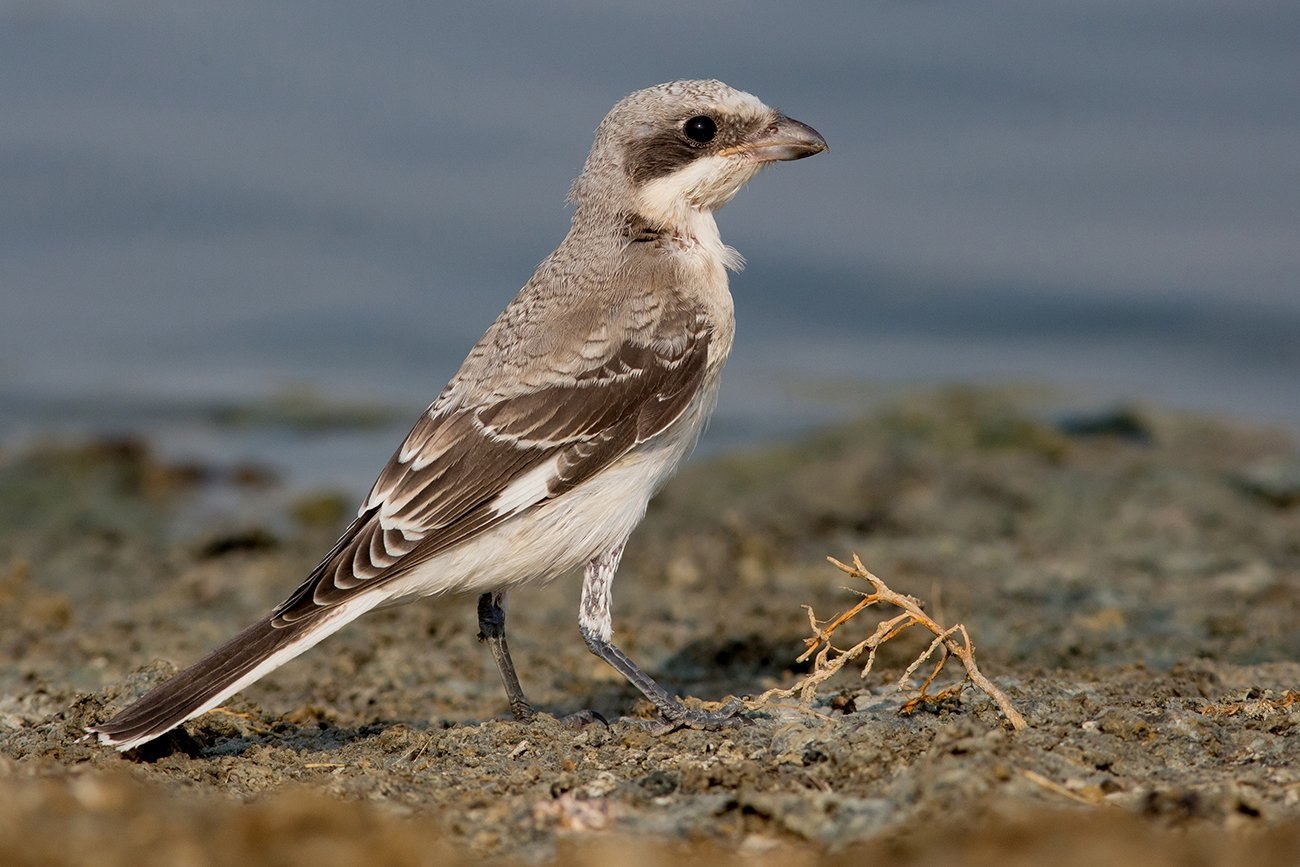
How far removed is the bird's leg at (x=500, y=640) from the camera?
21.5 ft

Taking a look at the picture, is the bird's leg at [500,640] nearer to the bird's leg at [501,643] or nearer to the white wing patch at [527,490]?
the bird's leg at [501,643]

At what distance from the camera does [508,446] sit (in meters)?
6.20

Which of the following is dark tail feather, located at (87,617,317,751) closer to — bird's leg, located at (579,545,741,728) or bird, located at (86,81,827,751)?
bird, located at (86,81,827,751)

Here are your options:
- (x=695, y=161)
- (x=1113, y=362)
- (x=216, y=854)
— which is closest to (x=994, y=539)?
(x=695, y=161)

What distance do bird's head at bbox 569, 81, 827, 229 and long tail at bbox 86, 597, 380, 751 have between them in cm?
233

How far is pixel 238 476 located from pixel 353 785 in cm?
994

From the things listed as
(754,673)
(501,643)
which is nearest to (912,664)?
(501,643)

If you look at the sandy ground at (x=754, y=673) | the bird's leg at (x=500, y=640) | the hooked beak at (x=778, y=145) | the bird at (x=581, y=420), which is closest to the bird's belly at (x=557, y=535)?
the bird at (x=581, y=420)

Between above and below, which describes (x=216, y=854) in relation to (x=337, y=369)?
above

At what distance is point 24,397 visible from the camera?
52.4 feet

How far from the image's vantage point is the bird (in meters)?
5.95

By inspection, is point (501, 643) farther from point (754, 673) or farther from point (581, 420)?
point (754, 673)

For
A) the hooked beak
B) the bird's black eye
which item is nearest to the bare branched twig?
the hooked beak

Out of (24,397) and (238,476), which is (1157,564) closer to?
(238,476)
